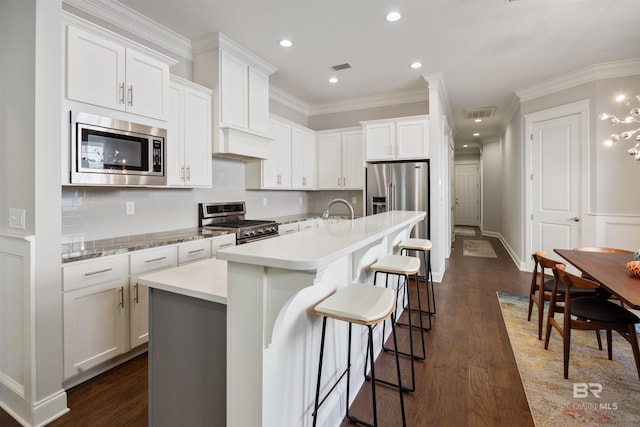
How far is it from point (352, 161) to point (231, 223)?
2.43m

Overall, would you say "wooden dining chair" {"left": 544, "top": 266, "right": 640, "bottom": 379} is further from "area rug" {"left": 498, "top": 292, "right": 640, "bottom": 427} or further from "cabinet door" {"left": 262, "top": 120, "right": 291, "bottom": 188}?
"cabinet door" {"left": 262, "top": 120, "right": 291, "bottom": 188}

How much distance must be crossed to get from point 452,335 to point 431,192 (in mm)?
2147

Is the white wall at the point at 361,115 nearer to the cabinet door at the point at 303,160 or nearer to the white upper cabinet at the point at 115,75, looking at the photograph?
the cabinet door at the point at 303,160

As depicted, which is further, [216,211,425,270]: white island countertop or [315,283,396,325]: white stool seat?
[315,283,396,325]: white stool seat

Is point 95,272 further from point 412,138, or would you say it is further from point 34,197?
point 412,138

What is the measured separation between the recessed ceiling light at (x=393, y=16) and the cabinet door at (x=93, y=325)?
3.18 meters

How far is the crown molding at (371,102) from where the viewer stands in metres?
4.94

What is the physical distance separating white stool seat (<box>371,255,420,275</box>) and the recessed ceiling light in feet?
7.26

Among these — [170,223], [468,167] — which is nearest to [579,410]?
[170,223]

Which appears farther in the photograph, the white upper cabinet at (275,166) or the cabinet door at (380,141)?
the cabinet door at (380,141)

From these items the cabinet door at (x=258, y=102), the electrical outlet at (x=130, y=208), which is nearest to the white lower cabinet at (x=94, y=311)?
the electrical outlet at (x=130, y=208)

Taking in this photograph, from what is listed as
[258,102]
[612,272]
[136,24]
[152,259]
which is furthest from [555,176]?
[136,24]

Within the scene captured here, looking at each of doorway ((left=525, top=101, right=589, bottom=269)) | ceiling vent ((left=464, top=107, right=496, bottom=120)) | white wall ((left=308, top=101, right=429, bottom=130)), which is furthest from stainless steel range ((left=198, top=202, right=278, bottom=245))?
ceiling vent ((left=464, top=107, right=496, bottom=120))

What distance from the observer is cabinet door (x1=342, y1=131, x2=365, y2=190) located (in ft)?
16.9
